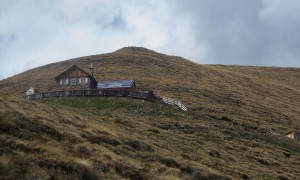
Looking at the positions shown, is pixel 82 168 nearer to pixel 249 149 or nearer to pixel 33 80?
pixel 249 149

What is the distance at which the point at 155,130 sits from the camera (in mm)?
47719

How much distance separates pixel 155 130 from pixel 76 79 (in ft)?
139

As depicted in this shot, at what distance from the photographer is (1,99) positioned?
31.8m

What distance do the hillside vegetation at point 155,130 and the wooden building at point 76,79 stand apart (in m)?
13.6

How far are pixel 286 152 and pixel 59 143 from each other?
37278 mm

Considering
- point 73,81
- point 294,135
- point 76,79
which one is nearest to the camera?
point 294,135

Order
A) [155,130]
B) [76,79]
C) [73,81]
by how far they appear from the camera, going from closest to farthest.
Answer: [155,130] → [76,79] → [73,81]

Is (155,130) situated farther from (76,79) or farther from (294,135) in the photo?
(76,79)

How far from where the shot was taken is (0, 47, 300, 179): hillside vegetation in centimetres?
2527

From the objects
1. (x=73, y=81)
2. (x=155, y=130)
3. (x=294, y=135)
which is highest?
(x=73, y=81)

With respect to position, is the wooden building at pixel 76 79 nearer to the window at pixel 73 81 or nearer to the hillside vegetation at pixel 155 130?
the window at pixel 73 81

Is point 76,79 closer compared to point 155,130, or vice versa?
point 155,130

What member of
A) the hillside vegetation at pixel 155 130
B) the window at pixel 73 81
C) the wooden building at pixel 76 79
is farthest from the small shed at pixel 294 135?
the window at pixel 73 81

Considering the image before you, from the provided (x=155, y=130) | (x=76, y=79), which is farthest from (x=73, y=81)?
(x=155, y=130)
